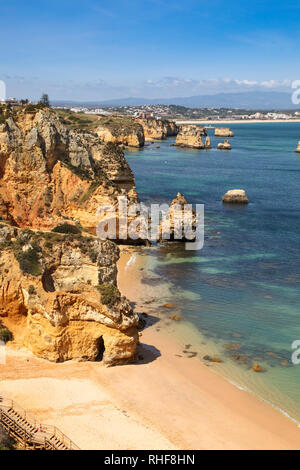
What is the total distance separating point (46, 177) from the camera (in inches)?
1554

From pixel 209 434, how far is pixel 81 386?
5689mm

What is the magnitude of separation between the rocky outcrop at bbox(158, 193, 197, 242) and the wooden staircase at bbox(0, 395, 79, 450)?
27609 mm

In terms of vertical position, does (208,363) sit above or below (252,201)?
below

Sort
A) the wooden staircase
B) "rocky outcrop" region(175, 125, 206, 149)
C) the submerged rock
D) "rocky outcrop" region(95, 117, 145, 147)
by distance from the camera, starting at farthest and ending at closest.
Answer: "rocky outcrop" region(175, 125, 206, 149) → "rocky outcrop" region(95, 117, 145, 147) → the submerged rock → the wooden staircase

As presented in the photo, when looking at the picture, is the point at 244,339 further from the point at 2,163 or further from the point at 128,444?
the point at 2,163

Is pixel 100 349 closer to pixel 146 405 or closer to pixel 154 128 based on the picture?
pixel 146 405

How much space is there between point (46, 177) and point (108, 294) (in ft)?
68.3

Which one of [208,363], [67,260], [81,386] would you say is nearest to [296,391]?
[208,363]

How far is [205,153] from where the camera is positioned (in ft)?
438

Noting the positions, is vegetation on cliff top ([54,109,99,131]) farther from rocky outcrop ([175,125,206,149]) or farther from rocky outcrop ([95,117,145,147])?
rocky outcrop ([175,125,206,149])

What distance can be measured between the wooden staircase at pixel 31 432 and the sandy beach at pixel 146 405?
0.47m

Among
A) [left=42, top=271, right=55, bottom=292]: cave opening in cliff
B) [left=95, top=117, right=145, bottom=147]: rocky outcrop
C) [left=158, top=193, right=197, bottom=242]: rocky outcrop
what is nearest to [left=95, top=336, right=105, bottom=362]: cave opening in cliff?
[left=42, top=271, right=55, bottom=292]: cave opening in cliff

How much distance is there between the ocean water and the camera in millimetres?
23578
